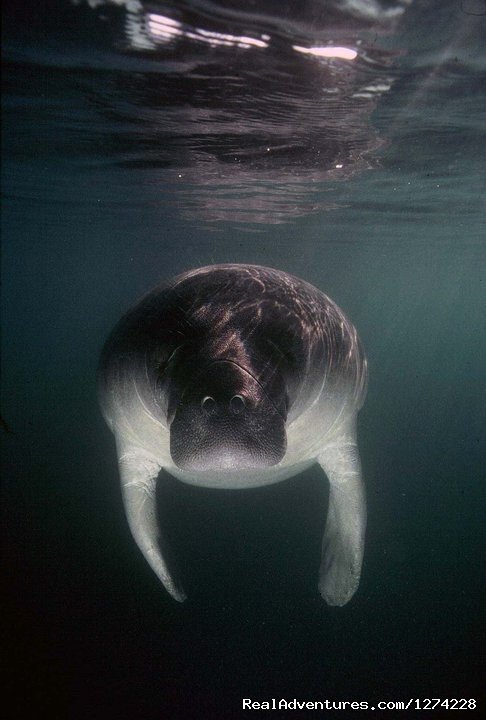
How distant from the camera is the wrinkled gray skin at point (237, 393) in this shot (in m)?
2.94

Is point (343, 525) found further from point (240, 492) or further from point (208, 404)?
point (240, 492)

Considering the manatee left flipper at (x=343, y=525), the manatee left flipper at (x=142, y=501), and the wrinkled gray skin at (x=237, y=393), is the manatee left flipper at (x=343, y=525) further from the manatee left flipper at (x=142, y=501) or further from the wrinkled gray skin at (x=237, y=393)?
the manatee left flipper at (x=142, y=501)

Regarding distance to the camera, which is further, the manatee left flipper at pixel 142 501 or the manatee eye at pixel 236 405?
the manatee left flipper at pixel 142 501

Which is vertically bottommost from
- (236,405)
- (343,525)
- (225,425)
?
(343,525)

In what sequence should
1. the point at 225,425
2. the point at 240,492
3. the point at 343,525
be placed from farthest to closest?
the point at 240,492 < the point at 343,525 < the point at 225,425

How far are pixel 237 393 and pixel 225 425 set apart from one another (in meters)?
0.21

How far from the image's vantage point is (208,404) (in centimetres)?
288

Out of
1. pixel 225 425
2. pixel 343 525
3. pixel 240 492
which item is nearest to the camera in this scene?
pixel 225 425

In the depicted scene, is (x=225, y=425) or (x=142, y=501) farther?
(x=142, y=501)

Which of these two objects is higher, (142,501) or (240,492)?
(240,492)

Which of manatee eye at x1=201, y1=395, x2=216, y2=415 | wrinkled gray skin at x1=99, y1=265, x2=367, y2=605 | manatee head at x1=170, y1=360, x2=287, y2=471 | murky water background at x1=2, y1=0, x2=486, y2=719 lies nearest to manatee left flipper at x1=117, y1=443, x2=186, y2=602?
wrinkled gray skin at x1=99, y1=265, x2=367, y2=605

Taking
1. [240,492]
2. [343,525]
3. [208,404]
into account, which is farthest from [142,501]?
[240,492]

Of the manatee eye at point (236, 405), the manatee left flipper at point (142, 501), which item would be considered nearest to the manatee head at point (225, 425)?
the manatee eye at point (236, 405)

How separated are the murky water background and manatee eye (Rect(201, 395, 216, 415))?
2426 mm
